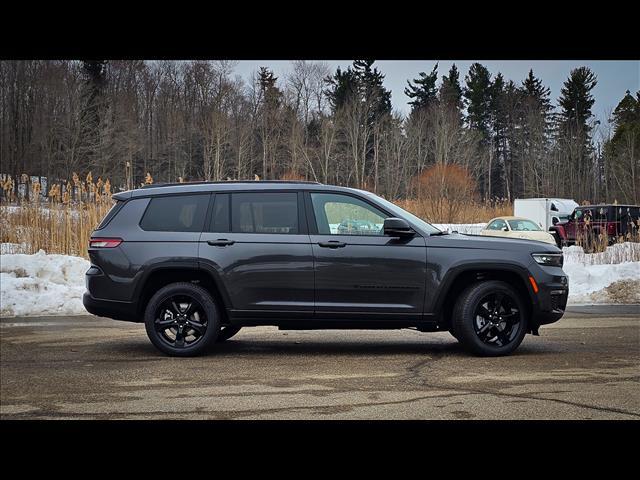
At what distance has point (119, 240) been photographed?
911 cm

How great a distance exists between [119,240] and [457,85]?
147 ft

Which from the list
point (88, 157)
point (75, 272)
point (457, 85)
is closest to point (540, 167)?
point (457, 85)

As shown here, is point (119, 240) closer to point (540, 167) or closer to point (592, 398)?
point (592, 398)

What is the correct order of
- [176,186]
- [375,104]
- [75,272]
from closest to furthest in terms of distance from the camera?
[176,186]
[75,272]
[375,104]

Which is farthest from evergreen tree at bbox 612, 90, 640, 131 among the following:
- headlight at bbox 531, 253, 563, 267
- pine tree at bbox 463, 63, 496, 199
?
headlight at bbox 531, 253, 563, 267

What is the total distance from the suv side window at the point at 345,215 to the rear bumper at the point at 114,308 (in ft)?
7.49

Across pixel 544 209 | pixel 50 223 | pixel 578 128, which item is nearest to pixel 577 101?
pixel 578 128

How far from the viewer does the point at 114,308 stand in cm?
902

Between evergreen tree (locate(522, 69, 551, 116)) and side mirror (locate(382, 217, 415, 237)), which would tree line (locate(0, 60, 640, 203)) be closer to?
evergreen tree (locate(522, 69, 551, 116))

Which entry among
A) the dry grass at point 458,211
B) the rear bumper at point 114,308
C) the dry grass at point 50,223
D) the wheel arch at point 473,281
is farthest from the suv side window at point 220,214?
the dry grass at point 458,211

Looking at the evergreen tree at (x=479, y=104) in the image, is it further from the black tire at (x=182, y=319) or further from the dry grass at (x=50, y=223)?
the black tire at (x=182, y=319)

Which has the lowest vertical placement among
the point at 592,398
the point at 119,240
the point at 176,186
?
the point at 592,398

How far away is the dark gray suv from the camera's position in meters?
8.76

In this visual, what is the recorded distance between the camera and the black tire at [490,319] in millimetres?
8727
